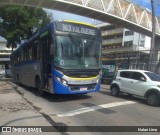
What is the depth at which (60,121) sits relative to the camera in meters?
7.87

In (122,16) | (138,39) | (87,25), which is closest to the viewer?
(87,25)

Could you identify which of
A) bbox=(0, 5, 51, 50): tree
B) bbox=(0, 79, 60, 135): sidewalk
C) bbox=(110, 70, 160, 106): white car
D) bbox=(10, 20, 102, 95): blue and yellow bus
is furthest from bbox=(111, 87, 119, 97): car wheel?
bbox=(0, 5, 51, 50): tree

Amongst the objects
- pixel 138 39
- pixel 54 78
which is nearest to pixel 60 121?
pixel 54 78

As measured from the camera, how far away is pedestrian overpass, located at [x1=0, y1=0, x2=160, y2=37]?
23312mm

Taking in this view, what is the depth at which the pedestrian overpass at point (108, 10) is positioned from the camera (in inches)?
918

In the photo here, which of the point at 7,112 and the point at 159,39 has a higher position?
the point at 159,39

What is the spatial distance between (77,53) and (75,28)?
1309 mm

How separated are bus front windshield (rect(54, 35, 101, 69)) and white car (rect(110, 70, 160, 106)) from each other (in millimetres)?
2158

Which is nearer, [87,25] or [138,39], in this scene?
[87,25]

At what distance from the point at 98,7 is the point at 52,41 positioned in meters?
15.9

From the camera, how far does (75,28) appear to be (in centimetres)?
1166

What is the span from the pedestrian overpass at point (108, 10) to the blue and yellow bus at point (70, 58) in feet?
37.7

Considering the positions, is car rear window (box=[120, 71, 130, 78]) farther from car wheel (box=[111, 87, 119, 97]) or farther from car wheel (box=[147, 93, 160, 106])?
car wheel (box=[147, 93, 160, 106])

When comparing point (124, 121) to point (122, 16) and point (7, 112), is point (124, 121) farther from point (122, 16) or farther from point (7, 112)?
point (122, 16)
